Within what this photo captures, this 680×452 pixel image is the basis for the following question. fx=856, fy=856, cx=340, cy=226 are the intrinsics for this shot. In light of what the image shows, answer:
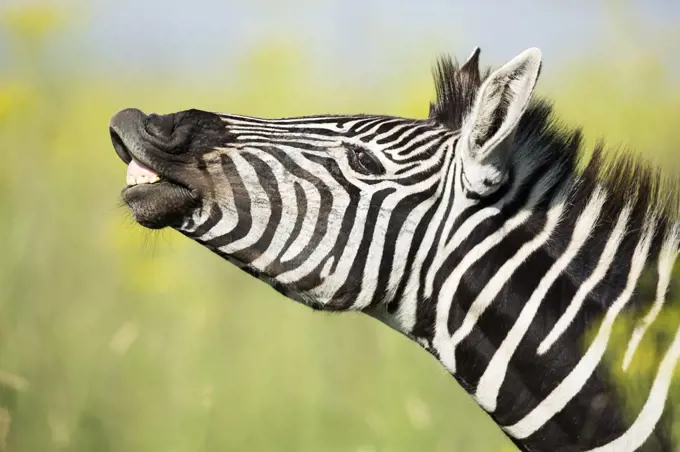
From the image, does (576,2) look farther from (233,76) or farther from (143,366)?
(143,366)

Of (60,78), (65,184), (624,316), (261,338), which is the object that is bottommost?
(261,338)

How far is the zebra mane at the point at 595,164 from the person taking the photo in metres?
2.52

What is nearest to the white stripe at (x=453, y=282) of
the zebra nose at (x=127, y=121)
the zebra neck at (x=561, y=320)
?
the zebra neck at (x=561, y=320)

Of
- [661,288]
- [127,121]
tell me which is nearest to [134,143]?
[127,121]

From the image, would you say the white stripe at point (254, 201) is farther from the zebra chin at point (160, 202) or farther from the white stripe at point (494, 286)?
the white stripe at point (494, 286)

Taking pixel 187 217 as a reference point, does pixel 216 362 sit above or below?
below

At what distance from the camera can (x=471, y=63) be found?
120 inches

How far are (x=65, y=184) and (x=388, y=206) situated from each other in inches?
169

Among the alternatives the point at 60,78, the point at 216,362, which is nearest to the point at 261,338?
the point at 216,362

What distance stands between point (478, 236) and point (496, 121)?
33 centimetres

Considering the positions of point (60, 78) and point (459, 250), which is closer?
point (459, 250)

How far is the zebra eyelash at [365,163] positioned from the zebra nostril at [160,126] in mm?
529

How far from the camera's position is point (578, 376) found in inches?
92.5

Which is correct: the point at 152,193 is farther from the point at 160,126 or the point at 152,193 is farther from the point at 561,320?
the point at 561,320
